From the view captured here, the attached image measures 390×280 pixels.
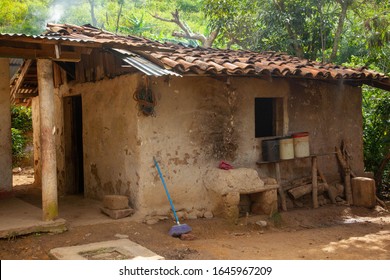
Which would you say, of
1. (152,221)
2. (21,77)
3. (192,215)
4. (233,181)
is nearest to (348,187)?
(233,181)

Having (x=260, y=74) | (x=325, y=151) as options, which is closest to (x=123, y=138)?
(x=260, y=74)

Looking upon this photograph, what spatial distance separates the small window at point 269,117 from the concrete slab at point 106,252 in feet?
14.1

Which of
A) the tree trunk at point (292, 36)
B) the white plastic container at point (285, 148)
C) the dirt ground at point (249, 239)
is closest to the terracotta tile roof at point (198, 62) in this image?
the white plastic container at point (285, 148)

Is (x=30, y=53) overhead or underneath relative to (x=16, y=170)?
overhead

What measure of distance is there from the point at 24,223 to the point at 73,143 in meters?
3.82

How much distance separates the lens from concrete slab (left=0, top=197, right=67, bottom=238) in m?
6.00

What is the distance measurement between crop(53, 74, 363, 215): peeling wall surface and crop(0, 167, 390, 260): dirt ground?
2.22 ft

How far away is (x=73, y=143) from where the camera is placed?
9906 millimetres

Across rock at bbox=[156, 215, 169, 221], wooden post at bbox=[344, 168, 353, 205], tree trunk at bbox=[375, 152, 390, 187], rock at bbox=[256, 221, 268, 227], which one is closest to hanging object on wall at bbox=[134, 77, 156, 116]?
rock at bbox=[156, 215, 169, 221]

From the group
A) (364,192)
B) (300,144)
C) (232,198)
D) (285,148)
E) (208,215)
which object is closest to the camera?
(232,198)

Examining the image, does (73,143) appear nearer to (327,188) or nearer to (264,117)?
(264,117)

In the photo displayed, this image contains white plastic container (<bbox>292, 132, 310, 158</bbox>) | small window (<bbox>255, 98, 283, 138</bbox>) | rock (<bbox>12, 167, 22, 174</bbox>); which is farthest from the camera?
rock (<bbox>12, 167, 22, 174</bbox>)

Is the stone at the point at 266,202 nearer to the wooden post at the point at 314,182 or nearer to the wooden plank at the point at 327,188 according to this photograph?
the wooden post at the point at 314,182

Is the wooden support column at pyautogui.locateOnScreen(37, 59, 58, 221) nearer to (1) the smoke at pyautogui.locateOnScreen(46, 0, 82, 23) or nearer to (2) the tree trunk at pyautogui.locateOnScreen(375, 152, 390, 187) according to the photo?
(2) the tree trunk at pyautogui.locateOnScreen(375, 152, 390, 187)
